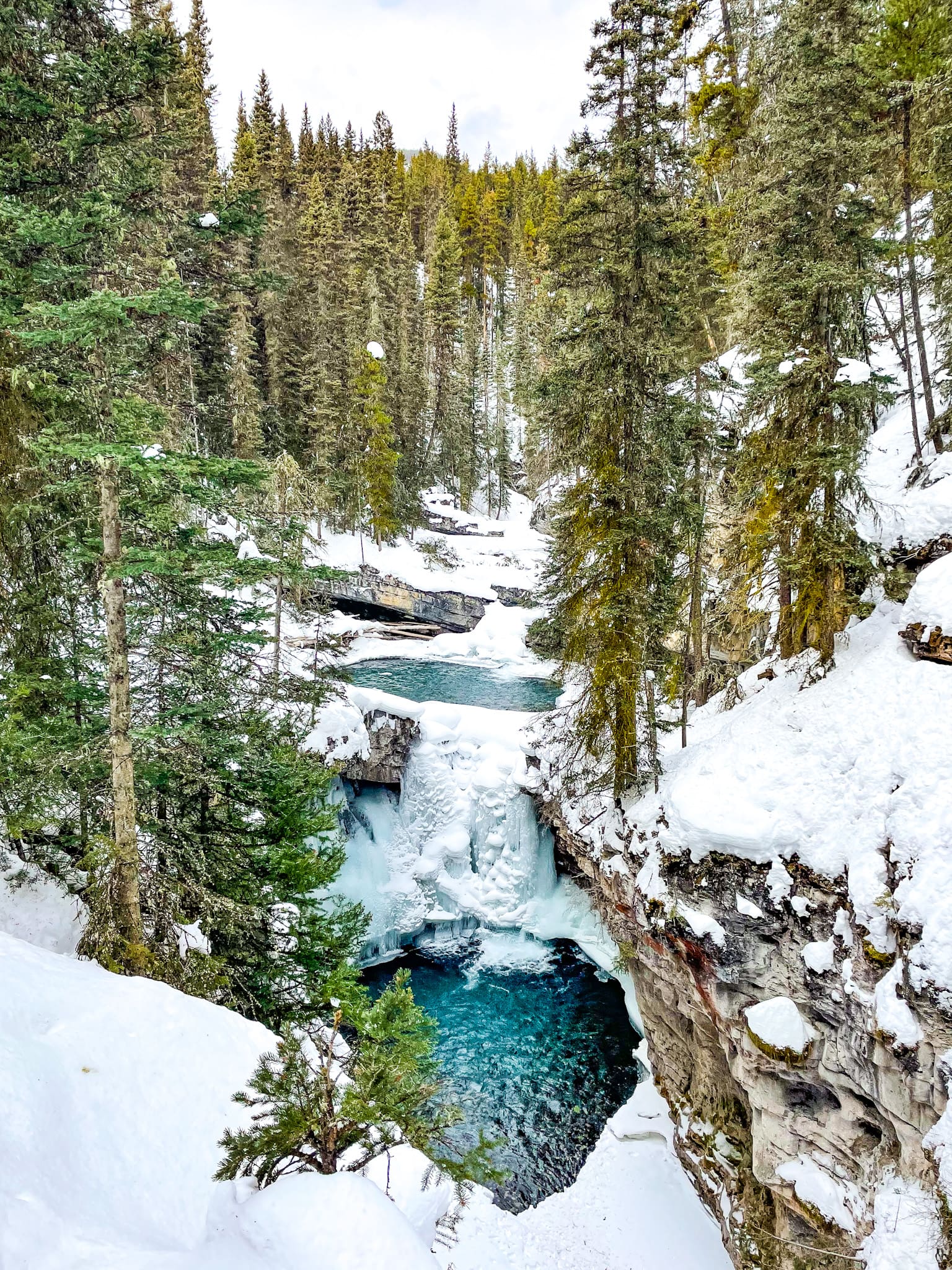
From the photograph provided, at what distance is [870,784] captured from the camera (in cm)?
857

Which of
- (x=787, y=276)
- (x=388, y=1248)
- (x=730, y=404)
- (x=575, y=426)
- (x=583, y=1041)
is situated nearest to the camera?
(x=388, y=1248)

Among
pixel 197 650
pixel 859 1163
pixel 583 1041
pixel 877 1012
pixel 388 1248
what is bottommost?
pixel 583 1041

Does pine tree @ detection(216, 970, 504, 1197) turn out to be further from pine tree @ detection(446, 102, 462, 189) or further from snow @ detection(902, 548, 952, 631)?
pine tree @ detection(446, 102, 462, 189)

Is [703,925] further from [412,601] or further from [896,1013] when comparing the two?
[412,601]

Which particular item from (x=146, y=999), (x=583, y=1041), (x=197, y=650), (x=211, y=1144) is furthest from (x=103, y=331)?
(x=583, y=1041)

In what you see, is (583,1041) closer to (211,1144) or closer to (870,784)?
(870,784)

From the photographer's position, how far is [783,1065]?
335 inches

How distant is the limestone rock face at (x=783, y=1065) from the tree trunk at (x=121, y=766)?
7.71 m

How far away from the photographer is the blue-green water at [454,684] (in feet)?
85.7

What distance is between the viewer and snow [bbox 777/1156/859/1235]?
7746 millimetres

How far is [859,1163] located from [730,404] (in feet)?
56.6

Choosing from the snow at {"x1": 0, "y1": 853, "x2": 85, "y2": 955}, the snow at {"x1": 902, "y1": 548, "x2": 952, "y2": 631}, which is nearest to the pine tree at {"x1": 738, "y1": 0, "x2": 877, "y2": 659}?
the snow at {"x1": 902, "y1": 548, "x2": 952, "y2": 631}

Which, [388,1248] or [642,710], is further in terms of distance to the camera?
[642,710]

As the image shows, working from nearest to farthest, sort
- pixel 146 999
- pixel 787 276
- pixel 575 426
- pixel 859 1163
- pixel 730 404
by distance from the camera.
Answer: pixel 146 999, pixel 859 1163, pixel 787 276, pixel 575 426, pixel 730 404
